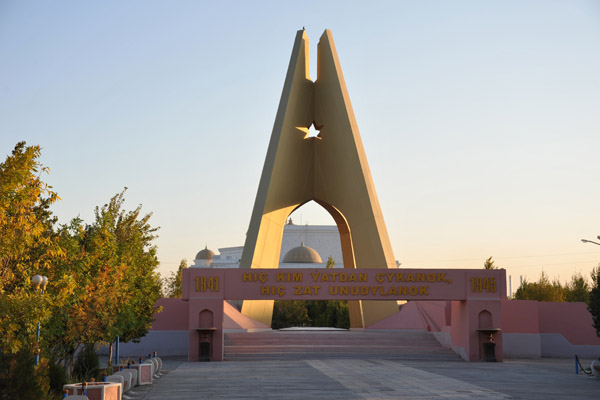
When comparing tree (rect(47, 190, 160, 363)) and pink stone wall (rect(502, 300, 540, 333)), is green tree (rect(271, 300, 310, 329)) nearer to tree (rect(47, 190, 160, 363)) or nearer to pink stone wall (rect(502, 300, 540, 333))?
pink stone wall (rect(502, 300, 540, 333))

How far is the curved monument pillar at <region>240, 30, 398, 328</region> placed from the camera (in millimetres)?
41219

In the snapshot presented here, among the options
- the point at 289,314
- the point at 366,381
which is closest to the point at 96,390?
the point at 366,381

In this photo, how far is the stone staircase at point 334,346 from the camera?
3388cm

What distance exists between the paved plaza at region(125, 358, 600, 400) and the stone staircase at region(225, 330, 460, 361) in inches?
118

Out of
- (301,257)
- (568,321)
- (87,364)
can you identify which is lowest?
(87,364)

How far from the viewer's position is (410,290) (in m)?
32.3

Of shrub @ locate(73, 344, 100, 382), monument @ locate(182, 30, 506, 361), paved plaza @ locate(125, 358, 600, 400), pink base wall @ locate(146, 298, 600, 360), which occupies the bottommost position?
paved plaza @ locate(125, 358, 600, 400)

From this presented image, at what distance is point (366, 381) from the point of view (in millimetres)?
21891

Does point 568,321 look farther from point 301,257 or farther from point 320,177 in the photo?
point 301,257

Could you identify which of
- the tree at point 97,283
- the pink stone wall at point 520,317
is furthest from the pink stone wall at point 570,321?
the tree at point 97,283

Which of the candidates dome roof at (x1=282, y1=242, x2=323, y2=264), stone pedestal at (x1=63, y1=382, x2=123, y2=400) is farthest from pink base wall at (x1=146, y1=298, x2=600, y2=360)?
dome roof at (x1=282, y1=242, x2=323, y2=264)

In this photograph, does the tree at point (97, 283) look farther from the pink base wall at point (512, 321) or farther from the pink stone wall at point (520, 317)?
the pink stone wall at point (520, 317)

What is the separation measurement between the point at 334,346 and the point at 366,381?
46.2 feet

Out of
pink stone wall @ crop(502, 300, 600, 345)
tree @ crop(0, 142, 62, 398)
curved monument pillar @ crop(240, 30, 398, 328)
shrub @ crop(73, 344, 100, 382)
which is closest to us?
tree @ crop(0, 142, 62, 398)
